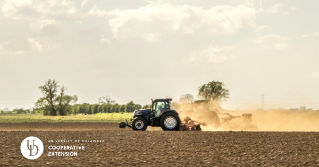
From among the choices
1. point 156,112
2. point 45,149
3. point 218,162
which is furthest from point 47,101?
point 218,162

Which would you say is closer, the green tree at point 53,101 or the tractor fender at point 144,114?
the tractor fender at point 144,114

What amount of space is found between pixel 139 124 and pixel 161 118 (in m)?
2.03

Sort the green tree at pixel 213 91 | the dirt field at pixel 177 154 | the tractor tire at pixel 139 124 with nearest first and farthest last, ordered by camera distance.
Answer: the dirt field at pixel 177 154
the tractor tire at pixel 139 124
the green tree at pixel 213 91

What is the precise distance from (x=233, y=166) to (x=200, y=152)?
3.46m

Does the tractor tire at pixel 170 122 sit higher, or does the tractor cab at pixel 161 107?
the tractor cab at pixel 161 107

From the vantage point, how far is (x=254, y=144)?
1919cm

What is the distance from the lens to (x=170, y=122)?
27.0 m

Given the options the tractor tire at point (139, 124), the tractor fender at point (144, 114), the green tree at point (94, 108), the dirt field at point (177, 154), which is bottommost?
the dirt field at point (177, 154)

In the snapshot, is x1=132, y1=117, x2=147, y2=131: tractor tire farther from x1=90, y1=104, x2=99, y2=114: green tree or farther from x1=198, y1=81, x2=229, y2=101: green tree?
x1=90, y1=104, x2=99, y2=114: green tree

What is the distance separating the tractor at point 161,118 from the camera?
26.9 meters

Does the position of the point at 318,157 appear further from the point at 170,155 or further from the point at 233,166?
the point at 170,155

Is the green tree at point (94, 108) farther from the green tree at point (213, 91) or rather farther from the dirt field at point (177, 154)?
the dirt field at point (177, 154)

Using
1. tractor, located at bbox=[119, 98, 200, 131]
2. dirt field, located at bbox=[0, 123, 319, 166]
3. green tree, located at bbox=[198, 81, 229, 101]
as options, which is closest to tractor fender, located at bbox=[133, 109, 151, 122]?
tractor, located at bbox=[119, 98, 200, 131]

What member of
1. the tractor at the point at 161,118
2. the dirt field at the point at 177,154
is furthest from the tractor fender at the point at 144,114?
the dirt field at the point at 177,154
